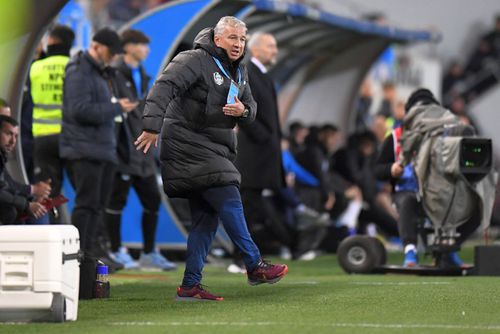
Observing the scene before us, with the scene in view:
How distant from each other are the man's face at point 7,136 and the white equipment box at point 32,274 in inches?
111

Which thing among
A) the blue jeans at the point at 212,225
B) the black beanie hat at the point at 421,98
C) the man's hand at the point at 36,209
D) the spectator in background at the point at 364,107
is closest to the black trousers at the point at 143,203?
the man's hand at the point at 36,209

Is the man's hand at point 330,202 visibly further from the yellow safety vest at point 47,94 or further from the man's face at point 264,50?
the yellow safety vest at point 47,94

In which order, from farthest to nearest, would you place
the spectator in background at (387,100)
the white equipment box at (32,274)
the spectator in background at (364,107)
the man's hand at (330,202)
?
1. the spectator in background at (387,100)
2. the spectator in background at (364,107)
3. the man's hand at (330,202)
4. the white equipment box at (32,274)

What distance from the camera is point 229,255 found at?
1556cm

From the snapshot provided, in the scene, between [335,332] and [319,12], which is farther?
[319,12]

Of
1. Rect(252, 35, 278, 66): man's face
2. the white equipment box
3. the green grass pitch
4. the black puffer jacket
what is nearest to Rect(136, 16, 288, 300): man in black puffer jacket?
the black puffer jacket

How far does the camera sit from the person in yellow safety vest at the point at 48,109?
40.7ft

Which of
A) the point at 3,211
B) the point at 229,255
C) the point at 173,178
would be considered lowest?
the point at 229,255

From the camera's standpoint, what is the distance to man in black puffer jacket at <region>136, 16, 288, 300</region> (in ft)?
30.1

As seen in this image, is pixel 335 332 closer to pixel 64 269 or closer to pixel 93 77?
pixel 64 269

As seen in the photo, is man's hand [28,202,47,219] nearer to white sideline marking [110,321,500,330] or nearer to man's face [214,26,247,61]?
man's face [214,26,247,61]

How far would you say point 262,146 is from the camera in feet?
42.2

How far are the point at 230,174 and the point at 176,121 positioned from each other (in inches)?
21.1

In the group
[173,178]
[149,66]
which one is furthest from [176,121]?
[149,66]
